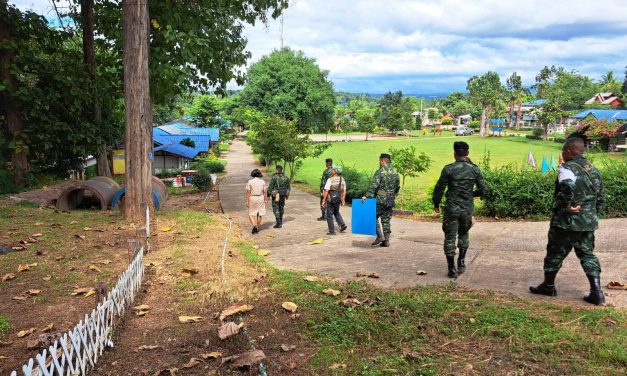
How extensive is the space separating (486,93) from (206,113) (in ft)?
156

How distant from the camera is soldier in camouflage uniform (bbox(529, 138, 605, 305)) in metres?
5.07

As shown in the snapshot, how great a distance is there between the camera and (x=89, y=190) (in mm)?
13625

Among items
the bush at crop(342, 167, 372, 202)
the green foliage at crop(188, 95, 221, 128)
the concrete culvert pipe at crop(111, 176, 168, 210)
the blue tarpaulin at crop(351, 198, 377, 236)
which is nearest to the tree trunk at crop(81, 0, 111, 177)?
the concrete culvert pipe at crop(111, 176, 168, 210)

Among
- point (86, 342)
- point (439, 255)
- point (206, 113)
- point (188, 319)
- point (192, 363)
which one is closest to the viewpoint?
point (86, 342)

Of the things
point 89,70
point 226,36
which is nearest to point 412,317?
point 226,36

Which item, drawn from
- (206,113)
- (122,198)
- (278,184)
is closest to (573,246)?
(278,184)

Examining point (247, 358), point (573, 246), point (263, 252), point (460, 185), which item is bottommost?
point (263, 252)

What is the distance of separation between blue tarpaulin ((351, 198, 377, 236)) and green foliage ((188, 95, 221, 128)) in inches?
2332

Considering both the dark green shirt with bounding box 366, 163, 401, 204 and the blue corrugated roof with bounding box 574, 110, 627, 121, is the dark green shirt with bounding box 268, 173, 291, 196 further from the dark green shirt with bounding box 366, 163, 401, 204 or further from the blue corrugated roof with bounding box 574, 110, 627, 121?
the blue corrugated roof with bounding box 574, 110, 627, 121

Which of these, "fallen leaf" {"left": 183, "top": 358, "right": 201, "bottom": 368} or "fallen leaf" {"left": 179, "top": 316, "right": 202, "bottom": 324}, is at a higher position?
"fallen leaf" {"left": 183, "top": 358, "right": 201, "bottom": 368}

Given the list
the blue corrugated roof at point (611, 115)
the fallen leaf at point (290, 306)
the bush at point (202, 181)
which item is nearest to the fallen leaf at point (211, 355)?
the fallen leaf at point (290, 306)

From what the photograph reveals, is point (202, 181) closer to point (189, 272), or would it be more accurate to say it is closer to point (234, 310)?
point (189, 272)

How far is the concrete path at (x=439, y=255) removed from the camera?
6.12m

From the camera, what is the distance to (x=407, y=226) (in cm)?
1132
